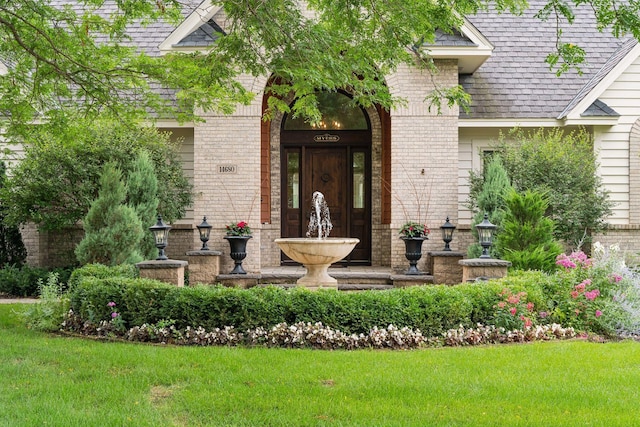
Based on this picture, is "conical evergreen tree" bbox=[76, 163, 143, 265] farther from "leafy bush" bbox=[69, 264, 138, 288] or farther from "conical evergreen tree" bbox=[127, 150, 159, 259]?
"leafy bush" bbox=[69, 264, 138, 288]

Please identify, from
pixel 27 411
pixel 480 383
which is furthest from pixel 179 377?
pixel 480 383

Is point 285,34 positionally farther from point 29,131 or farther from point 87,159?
point 87,159

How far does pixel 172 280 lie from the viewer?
1001cm

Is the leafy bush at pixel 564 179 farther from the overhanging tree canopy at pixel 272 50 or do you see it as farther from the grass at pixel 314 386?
the grass at pixel 314 386

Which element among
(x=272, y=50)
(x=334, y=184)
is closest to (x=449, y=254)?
(x=334, y=184)

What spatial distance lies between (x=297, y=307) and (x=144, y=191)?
20.7 ft

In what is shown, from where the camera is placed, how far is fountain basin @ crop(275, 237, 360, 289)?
1098cm

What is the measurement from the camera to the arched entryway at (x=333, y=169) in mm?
15398

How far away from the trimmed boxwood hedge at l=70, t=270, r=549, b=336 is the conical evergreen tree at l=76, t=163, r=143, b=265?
3.88 metres

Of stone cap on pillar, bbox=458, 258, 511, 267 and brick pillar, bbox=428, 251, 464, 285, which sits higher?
stone cap on pillar, bbox=458, 258, 511, 267

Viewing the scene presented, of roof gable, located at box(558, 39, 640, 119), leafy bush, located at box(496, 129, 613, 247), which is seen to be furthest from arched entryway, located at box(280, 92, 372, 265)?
roof gable, located at box(558, 39, 640, 119)

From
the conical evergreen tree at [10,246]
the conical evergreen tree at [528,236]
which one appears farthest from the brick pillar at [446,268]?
the conical evergreen tree at [10,246]

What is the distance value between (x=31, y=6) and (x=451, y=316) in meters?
6.76

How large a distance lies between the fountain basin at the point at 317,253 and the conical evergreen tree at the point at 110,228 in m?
3.19
